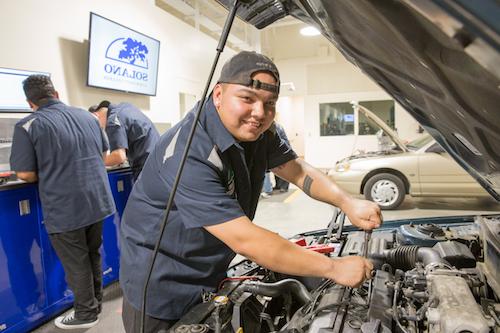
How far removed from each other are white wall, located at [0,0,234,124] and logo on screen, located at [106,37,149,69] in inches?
11.8

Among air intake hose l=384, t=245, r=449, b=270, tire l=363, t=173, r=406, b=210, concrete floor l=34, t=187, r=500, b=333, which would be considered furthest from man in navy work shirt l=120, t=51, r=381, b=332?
tire l=363, t=173, r=406, b=210

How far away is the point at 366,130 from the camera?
11250 mm

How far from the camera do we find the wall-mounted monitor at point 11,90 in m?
3.30

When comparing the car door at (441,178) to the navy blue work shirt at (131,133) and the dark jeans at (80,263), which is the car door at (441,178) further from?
the dark jeans at (80,263)

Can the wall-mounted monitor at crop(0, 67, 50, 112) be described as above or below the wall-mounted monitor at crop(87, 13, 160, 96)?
below

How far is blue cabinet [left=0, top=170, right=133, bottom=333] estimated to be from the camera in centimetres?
235

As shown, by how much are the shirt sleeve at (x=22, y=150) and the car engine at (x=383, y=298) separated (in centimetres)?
166

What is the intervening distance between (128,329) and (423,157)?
15.8ft

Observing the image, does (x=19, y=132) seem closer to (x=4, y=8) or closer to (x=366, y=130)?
(x=4, y=8)

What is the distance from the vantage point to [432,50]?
590 millimetres

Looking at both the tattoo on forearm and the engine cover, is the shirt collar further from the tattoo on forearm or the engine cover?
the engine cover

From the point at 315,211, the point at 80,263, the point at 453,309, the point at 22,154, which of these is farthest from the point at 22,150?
the point at 315,211

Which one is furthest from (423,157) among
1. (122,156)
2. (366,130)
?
(366,130)

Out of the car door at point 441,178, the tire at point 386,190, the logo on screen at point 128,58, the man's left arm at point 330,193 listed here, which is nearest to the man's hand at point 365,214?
the man's left arm at point 330,193
